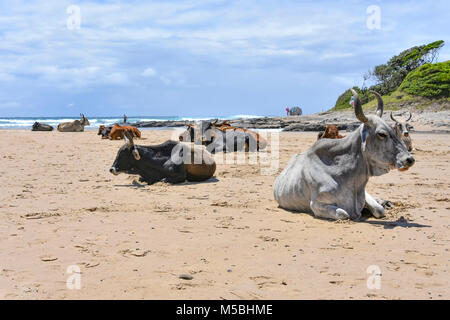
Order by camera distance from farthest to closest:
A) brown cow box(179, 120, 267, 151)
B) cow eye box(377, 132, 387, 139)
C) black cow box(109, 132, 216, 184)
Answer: brown cow box(179, 120, 267, 151) → black cow box(109, 132, 216, 184) → cow eye box(377, 132, 387, 139)

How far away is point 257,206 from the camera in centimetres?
802

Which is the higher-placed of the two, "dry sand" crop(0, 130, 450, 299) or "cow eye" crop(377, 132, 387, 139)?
"cow eye" crop(377, 132, 387, 139)

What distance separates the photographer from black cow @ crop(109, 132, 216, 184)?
417 inches

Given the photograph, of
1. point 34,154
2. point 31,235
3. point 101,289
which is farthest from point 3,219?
point 34,154

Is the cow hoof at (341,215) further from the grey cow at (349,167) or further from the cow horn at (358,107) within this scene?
the cow horn at (358,107)

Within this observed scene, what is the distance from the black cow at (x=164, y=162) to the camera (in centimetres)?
1059

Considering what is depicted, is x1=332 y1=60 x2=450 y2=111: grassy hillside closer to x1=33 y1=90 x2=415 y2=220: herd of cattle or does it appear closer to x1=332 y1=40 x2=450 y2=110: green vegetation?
x1=332 y1=40 x2=450 y2=110: green vegetation

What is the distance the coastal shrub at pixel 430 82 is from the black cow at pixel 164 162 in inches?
1285

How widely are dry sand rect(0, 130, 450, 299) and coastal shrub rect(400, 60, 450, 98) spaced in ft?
104

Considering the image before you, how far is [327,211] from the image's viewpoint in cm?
670

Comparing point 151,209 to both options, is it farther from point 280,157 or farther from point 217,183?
point 280,157

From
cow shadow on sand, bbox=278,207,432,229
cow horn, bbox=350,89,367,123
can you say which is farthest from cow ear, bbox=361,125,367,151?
cow shadow on sand, bbox=278,207,432,229

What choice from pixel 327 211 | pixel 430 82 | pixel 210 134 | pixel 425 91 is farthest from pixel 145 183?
pixel 430 82

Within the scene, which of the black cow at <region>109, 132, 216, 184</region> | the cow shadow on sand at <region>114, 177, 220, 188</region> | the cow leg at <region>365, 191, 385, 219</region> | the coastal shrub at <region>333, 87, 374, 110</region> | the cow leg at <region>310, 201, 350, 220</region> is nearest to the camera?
the cow leg at <region>310, 201, 350, 220</region>
